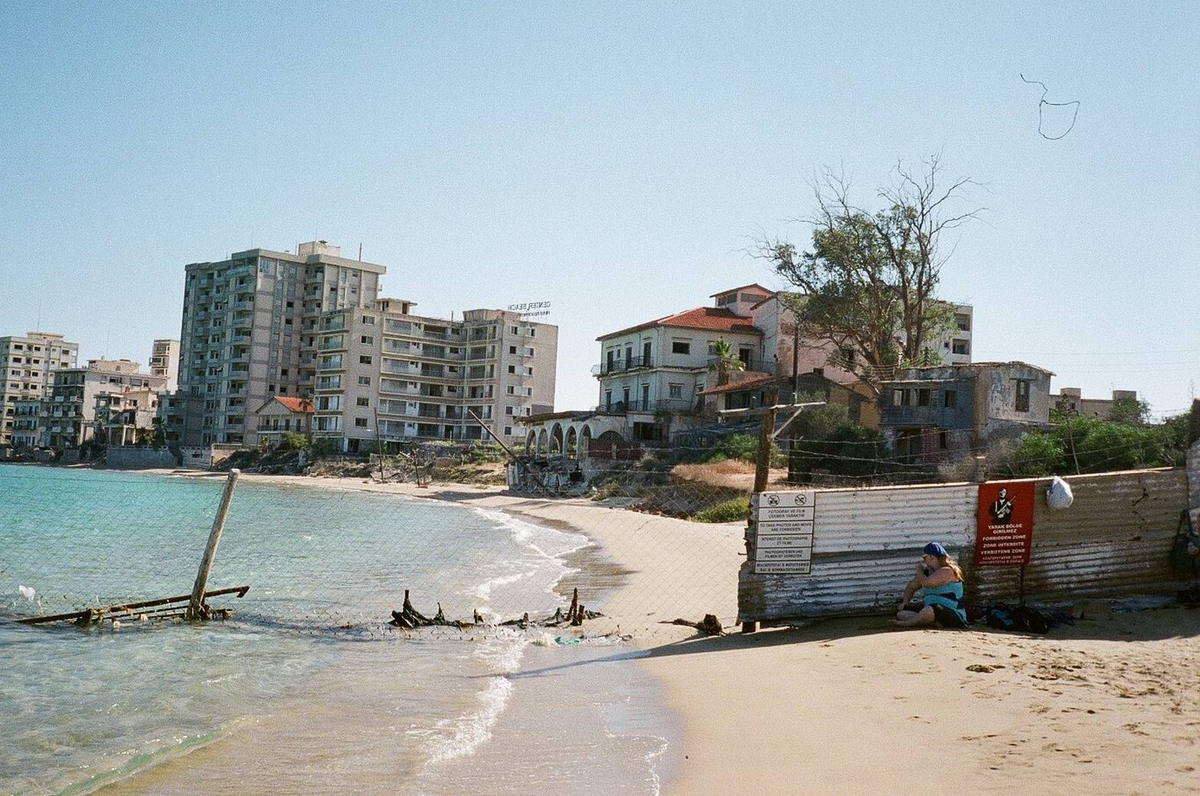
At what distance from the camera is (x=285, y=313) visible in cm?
12275

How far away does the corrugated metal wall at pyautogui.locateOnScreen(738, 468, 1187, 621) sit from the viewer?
12.2 metres

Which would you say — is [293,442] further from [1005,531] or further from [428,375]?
[1005,531]

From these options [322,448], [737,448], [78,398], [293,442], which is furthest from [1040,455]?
[78,398]

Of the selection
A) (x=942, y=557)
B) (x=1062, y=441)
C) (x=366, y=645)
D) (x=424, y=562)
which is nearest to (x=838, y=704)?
(x=942, y=557)

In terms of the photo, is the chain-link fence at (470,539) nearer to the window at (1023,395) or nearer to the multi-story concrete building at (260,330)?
the window at (1023,395)

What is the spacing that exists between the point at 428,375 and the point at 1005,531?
98.4 metres

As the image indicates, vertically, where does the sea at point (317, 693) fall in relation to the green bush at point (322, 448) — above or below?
below

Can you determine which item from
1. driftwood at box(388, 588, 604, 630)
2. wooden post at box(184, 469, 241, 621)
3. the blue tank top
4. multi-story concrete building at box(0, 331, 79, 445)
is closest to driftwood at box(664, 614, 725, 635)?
driftwood at box(388, 588, 604, 630)

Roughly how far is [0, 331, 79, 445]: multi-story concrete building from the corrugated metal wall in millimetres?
171067

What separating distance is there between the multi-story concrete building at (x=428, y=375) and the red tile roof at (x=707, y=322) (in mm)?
34045

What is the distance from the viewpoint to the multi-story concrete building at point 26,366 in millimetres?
159500

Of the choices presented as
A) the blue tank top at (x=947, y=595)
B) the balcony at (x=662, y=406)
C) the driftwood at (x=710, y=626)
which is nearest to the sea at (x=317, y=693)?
the driftwood at (x=710, y=626)

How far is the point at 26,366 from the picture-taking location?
16588cm

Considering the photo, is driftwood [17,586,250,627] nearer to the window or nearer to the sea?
the sea
